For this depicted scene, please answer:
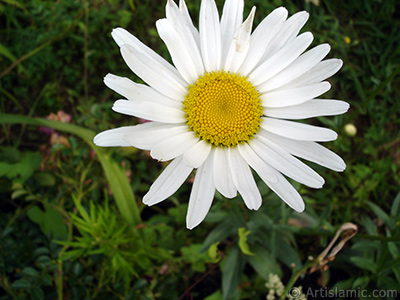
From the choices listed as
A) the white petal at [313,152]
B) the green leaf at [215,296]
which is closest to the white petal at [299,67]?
the white petal at [313,152]

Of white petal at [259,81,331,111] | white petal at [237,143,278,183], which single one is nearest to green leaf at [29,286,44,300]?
white petal at [237,143,278,183]

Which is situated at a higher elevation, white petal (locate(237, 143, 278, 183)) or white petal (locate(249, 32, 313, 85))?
white petal (locate(249, 32, 313, 85))

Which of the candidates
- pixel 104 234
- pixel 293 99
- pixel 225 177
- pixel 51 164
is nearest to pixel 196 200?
pixel 225 177

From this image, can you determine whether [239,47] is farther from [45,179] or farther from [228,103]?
[45,179]

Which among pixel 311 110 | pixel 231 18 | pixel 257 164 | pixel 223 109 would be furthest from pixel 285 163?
pixel 231 18

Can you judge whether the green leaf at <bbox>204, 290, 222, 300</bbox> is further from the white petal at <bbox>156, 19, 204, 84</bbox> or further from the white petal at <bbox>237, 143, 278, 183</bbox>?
the white petal at <bbox>156, 19, 204, 84</bbox>

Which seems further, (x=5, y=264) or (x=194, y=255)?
(x=194, y=255)

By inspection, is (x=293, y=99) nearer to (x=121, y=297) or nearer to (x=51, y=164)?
(x=121, y=297)
